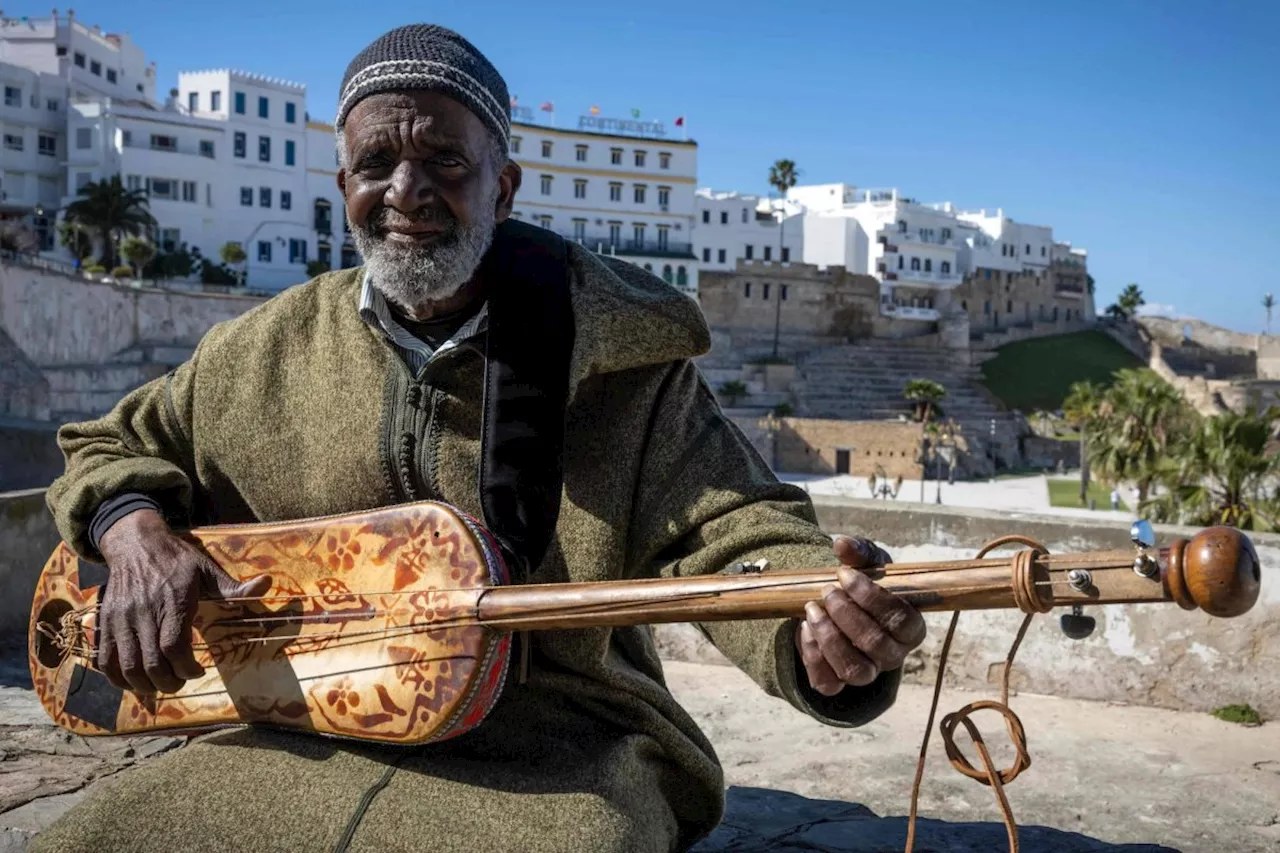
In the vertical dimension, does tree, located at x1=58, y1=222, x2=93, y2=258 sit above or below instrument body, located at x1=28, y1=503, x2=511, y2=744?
above

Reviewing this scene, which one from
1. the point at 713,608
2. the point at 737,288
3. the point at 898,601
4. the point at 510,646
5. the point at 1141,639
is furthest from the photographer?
the point at 737,288

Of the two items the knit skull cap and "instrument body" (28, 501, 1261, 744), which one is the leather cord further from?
the knit skull cap

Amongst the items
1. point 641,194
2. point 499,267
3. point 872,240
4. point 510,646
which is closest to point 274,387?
point 499,267

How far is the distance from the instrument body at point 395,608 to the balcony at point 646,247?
58139 mm

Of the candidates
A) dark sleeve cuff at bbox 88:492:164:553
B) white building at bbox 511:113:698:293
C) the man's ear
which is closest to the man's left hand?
the man's ear

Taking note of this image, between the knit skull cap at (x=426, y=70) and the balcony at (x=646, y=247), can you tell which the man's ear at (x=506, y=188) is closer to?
the knit skull cap at (x=426, y=70)

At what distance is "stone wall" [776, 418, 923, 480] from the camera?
149ft

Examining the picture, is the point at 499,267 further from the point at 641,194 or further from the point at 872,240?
the point at 872,240

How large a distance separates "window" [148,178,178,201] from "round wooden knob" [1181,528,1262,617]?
52799 millimetres

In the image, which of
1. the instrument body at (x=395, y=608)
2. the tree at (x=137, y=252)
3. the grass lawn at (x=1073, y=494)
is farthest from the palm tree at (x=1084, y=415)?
the instrument body at (x=395, y=608)

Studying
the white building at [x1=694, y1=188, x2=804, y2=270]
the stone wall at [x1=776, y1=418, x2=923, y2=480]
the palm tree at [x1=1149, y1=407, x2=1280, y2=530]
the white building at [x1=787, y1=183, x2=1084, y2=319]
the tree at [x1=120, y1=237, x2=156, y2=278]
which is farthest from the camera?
the white building at [x1=787, y1=183, x2=1084, y2=319]

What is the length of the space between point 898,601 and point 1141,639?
3.05 m

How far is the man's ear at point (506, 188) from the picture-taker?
2.37 metres

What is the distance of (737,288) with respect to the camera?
6512 centimetres
